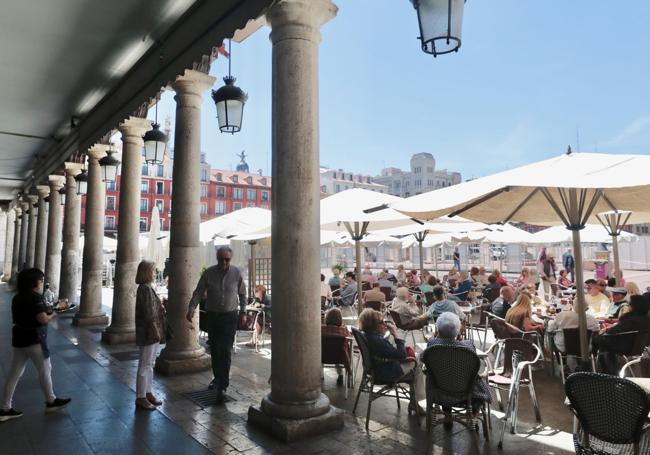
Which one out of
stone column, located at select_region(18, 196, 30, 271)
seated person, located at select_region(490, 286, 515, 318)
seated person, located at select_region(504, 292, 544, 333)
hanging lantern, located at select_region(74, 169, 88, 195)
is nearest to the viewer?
seated person, located at select_region(504, 292, 544, 333)

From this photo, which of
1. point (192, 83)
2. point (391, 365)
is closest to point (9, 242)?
point (192, 83)

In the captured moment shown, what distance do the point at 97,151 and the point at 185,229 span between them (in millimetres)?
4442

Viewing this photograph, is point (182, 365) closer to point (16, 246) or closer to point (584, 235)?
point (584, 235)

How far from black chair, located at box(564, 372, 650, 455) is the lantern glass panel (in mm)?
4297

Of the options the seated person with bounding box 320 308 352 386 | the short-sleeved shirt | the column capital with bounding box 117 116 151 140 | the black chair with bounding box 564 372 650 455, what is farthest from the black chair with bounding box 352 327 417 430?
the column capital with bounding box 117 116 151 140

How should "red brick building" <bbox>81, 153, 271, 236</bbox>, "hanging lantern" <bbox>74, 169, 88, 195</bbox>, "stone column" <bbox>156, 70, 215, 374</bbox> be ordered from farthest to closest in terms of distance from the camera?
"red brick building" <bbox>81, 153, 271, 236</bbox>, "hanging lantern" <bbox>74, 169, 88, 195</bbox>, "stone column" <bbox>156, 70, 215, 374</bbox>

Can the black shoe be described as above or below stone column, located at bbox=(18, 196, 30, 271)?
below

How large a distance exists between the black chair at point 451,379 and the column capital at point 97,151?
303 inches

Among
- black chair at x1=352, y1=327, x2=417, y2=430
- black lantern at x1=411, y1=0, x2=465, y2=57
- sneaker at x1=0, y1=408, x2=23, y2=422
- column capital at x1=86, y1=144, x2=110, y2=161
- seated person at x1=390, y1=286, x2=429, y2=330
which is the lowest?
sneaker at x1=0, y1=408, x2=23, y2=422

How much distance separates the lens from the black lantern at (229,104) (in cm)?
521

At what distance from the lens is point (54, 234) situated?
1236 centimetres

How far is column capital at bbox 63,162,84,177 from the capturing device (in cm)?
1036

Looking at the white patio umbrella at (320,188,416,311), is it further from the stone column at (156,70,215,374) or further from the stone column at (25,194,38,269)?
the stone column at (25,194,38,269)

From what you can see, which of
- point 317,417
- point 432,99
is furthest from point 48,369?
point 432,99
